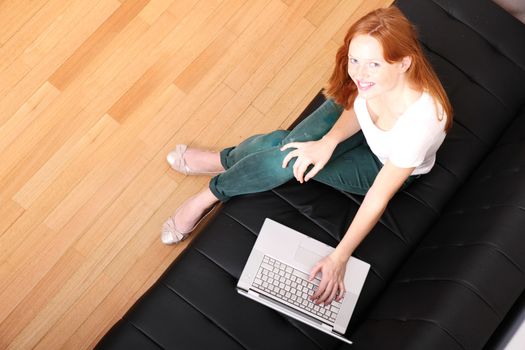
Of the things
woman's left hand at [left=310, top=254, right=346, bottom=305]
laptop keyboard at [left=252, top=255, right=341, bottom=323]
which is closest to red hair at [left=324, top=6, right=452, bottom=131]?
woman's left hand at [left=310, top=254, right=346, bottom=305]

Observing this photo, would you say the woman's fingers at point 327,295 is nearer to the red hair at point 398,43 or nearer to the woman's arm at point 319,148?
the woman's arm at point 319,148

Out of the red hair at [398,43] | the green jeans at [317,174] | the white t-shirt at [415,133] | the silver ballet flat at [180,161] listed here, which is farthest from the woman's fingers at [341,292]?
the silver ballet flat at [180,161]

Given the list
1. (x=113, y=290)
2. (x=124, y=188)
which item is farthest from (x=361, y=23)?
(x=113, y=290)

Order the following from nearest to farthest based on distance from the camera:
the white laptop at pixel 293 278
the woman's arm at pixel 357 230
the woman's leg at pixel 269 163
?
the woman's arm at pixel 357 230
the white laptop at pixel 293 278
the woman's leg at pixel 269 163

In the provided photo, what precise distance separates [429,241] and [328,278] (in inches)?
13.3

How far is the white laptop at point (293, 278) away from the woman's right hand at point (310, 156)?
182mm

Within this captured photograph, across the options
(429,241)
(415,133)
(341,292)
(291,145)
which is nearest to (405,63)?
(415,133)

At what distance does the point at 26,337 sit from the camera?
199 centimetres

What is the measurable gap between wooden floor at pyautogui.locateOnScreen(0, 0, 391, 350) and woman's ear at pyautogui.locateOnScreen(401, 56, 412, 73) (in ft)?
3.08

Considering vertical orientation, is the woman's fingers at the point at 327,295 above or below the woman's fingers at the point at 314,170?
below

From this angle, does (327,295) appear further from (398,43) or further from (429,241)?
(398,43)

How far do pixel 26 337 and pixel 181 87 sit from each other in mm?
1141

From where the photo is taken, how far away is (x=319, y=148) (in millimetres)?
1674

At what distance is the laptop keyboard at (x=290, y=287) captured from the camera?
1.62 m
